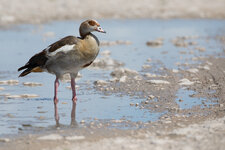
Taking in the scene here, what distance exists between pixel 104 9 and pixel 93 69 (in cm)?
1966

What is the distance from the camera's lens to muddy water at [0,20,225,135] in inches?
375

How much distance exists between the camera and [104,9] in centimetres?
3428

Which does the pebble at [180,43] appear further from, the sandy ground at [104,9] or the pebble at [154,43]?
the sandy ground at [104,9]

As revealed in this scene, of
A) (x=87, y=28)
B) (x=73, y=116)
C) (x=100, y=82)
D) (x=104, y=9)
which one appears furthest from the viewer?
(x=104, y=9)

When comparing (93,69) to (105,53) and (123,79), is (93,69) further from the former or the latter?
(105,53)

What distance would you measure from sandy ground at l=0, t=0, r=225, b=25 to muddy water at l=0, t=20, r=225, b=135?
7.63ft

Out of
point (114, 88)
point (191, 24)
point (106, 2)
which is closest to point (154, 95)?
point (114, 88)

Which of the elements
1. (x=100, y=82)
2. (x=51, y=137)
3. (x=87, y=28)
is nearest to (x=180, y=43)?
(x=100, y=82)

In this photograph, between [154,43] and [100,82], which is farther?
[154,43]

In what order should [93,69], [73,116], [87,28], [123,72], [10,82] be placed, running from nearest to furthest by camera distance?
[73,116] → [87,28] → [10,82] → [123,72] → [93,69]

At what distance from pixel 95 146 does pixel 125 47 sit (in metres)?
12.7

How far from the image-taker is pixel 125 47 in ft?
65.0

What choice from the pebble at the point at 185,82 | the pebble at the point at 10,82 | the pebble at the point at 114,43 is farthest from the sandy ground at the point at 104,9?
the pebble at the point at 185,82

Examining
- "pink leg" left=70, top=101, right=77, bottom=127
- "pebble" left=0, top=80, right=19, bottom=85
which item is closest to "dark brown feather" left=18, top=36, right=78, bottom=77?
"pink leg" left=70, top=101, right=77, bottom=127
